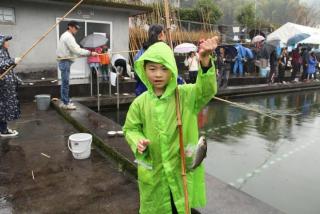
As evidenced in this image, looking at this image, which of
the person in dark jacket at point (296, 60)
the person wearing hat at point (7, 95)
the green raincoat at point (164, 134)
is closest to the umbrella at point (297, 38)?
the person in dark jacket at point (296, 60)

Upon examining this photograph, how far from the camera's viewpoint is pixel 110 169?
162 inches

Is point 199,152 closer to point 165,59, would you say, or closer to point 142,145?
point 142,145

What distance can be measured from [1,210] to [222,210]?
2.14 m

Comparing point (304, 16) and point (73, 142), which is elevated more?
point (304, 16)

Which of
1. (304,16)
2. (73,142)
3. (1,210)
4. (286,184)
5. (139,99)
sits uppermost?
(304,16)

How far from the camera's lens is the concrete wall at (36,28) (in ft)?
35.1

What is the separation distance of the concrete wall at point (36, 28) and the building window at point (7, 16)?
0.12 meters

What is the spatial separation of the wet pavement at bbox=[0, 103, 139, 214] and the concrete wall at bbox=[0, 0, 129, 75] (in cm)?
652

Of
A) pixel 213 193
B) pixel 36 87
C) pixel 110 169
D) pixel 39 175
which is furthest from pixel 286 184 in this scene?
pixel 36 87

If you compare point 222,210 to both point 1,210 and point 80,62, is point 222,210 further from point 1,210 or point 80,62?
point 80,62

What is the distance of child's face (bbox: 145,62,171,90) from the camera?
211 cm

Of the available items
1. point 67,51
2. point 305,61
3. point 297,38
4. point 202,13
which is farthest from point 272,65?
point 67,51

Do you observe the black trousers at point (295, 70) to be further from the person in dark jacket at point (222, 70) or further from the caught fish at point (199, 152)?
the caught fish at point (199, 152)

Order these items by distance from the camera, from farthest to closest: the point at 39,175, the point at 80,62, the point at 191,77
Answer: the point at 80,62 → the point at 191,77 → the point at 39,175
